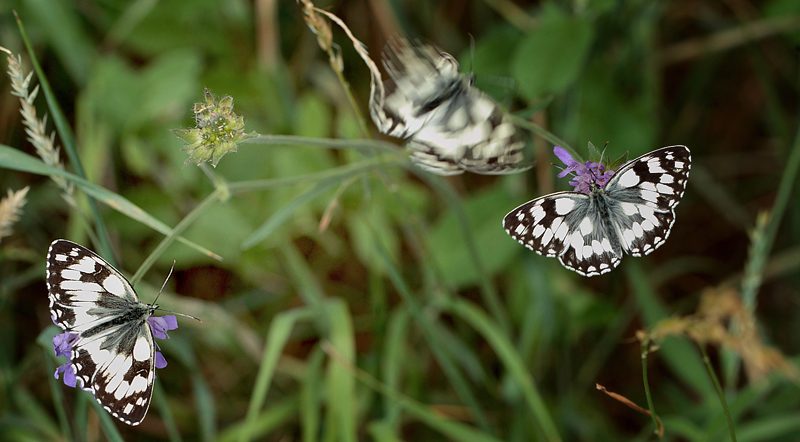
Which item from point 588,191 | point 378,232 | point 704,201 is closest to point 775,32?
point 704,201

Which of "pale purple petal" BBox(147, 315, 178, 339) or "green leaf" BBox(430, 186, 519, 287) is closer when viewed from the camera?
"pale purple petal" BBox(147, 315, 178, 339)

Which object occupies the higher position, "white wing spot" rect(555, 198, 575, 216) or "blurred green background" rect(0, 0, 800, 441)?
"blurred green background" rect(0, 0, 800, 441)

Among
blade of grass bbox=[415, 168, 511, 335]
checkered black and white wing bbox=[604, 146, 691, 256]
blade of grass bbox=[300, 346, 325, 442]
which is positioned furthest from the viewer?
blade of grass bbox=[300, 346, 325, 442]

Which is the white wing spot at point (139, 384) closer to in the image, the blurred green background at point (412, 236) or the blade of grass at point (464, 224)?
the blurred green background at point (412, 236)

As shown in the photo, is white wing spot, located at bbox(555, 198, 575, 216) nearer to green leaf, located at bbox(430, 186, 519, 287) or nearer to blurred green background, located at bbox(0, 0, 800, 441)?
blurred green background, located at bbox(0, 0, 800, 441)

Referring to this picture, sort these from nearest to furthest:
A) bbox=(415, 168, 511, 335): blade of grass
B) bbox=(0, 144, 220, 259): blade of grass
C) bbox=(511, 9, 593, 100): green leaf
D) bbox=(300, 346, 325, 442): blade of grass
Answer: bbox=(0, 144, 220, 259): blade of grass → bbox=(415, 168, 511, 335): blade of grass → bbox=(511, 9, 593, 100): green leaf → bbox=(300, 346, 325, 442): blade of grass

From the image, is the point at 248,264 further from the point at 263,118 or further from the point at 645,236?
the point at 645,236

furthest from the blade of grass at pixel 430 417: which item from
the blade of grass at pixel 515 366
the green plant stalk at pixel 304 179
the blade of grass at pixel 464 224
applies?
the green plant stalk at pixel 304 179

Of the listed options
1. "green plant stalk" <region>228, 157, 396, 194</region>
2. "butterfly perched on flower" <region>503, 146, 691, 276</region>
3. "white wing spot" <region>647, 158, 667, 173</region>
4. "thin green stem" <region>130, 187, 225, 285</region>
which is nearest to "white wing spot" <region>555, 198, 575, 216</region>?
"butterfly perched on flower" <region>503, 146, 691, 276</region>
